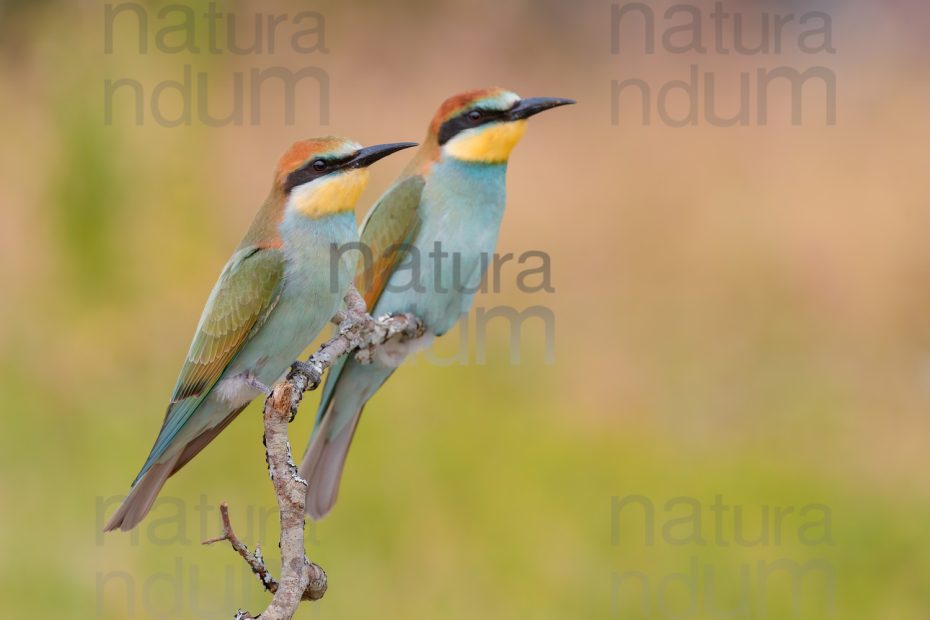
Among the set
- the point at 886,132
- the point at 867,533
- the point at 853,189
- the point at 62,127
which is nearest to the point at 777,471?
the point at 867,533

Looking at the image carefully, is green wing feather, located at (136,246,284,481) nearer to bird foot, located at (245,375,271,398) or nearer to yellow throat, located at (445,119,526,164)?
bird foot, located at (245,375,271,398)

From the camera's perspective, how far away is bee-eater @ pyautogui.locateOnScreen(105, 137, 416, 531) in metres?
1.51

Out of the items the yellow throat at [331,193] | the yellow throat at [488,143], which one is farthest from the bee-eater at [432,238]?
the yellow throat at [331,193]

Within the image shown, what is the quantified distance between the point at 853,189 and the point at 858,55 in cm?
75

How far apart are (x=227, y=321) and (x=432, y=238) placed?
2.18 ft

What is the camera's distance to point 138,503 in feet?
4.79

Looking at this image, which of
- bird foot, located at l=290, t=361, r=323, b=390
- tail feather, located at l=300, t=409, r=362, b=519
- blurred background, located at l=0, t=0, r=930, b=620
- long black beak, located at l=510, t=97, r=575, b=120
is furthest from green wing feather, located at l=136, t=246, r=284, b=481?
blurred background, located at l=0, t=0, r=930, b=620

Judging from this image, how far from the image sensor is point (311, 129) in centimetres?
440

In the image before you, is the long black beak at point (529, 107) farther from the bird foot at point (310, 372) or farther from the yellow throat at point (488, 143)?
the bird foot at point (310, 372)

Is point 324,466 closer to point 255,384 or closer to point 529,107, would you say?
point 255,384

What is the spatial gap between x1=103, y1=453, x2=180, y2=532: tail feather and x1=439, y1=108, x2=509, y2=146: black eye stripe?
825 millimetres

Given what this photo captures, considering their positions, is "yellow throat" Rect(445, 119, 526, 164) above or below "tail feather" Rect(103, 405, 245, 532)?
above

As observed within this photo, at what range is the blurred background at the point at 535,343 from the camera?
3.17 metres

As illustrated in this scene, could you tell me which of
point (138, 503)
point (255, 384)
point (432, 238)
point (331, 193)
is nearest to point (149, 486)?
point (138, 503)
